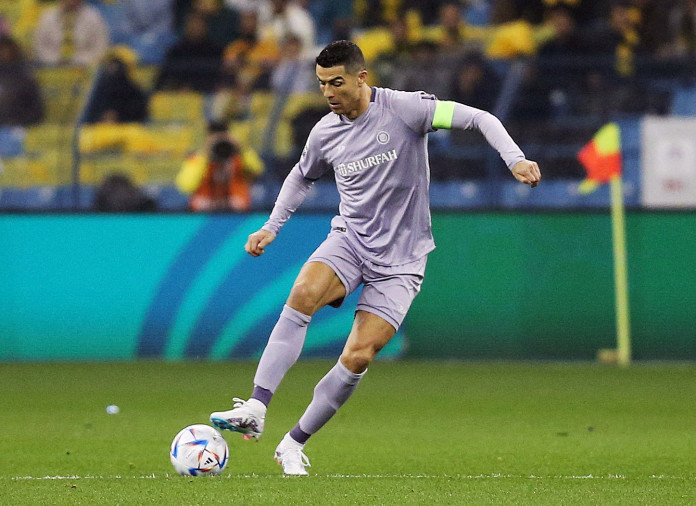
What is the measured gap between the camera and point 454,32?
1545 cm

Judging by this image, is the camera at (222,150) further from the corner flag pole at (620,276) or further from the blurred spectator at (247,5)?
the corner flag pole at (620,276)

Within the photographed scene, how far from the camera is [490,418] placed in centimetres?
863

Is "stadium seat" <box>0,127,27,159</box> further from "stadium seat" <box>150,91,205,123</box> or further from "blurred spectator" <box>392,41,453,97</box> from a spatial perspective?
"blurred spectator" <box>392,41,453,97</box>

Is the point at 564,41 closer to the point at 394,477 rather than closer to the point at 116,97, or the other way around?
the point at 116,97

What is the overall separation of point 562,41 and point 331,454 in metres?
9.18

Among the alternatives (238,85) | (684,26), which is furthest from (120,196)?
(684,26)

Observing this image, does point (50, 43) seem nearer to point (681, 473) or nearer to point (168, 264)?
point (168, 264)

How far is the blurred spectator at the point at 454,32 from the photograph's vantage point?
15312mm


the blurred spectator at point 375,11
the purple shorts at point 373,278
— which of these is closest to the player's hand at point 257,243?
the purple shorts at point 373,278

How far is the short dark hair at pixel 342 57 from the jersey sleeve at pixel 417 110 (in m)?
0.31

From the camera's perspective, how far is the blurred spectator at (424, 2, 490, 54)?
603 inches

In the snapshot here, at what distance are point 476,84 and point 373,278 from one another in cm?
746

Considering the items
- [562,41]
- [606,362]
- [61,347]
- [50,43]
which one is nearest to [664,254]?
[606,362]

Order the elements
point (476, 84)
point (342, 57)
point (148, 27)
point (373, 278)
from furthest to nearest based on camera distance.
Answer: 1. point (148, 27)
2. point (476, 84)
3. point (373, 278)
4. point (342, 57)
